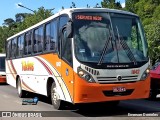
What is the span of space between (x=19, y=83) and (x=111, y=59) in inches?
339

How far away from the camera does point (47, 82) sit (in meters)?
13.2

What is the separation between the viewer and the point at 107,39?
36.3 feet

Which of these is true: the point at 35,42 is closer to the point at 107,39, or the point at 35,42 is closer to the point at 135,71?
the point at 107,39

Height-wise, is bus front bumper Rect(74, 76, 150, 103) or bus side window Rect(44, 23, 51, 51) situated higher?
bus side window Rect(44, 23, 51, 51)

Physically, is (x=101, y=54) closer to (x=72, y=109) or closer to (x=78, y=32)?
(x=78, y=32)

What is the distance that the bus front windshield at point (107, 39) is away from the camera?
10805 millimetres

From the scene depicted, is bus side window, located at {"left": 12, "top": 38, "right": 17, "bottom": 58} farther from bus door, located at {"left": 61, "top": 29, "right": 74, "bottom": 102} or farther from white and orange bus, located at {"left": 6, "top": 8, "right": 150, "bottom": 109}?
bus door, located at {"left": 61, "top": 29, "right": 74, "bottom": 102}

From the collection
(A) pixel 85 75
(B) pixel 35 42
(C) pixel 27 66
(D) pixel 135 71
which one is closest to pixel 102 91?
(A) pixel 85 75

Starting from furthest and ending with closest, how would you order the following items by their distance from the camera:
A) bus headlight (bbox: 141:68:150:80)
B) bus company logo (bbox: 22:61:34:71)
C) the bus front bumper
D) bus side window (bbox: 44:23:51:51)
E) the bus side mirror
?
bus company logo (bbox: 22:61:34:71)
bus side window (bbox: 44:23:51:51)
bus headlight (bbox: 141:68:150:80)
the bus side mirror
the bus front bumper

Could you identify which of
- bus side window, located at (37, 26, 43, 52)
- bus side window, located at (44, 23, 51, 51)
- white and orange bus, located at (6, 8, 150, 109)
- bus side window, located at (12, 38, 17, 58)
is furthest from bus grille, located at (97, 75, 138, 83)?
bus side window, located at (12, 38, 17, 58)

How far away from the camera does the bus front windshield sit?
10.8m

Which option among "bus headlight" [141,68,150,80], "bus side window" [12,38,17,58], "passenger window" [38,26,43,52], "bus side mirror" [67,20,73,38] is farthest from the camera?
"bus side window" [12,38,17,58]

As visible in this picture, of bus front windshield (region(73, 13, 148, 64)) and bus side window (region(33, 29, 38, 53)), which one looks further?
bus side window (region(33, 29, 38, 53))

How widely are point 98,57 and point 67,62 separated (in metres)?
1.00
